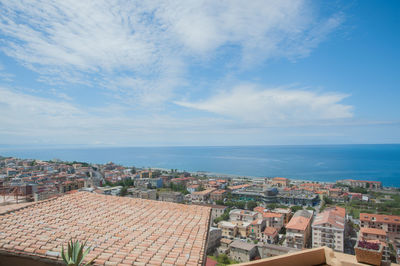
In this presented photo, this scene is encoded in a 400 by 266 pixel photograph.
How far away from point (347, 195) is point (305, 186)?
475 cm

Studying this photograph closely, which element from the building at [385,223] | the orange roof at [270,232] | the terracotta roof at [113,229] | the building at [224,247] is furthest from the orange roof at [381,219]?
the terracotta roof at [113,229]

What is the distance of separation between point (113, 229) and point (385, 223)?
15001 millimetres

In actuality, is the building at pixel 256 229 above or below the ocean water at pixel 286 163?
below

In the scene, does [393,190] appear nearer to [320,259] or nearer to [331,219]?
[331,219]

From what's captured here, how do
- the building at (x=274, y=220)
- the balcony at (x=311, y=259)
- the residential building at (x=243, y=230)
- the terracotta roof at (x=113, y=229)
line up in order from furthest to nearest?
1. the building at (x=274, y=220)
2. the residential building at (x=243, y=230)
3. the terracotta roof at (x=113, y=229)
4. the balcony at (x=311, y=259)

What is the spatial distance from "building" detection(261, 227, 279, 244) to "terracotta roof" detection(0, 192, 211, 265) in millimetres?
10809

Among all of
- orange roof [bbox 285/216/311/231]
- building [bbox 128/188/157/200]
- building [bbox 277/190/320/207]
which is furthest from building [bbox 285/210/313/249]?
building [bbox 128/188/157/200]

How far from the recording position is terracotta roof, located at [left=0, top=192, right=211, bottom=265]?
1.48 meters

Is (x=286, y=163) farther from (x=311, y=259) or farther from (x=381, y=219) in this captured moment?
(x=311, y=259)

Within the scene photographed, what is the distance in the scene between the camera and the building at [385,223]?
39.0ft

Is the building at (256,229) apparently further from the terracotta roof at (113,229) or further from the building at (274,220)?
the terracotta roof at (113,229)

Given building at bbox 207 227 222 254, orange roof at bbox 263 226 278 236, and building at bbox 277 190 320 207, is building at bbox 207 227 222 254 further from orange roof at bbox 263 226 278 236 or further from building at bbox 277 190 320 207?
building at bbox 277 190 320 207

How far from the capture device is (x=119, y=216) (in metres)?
2.22

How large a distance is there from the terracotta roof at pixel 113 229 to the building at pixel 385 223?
45.7 feet
